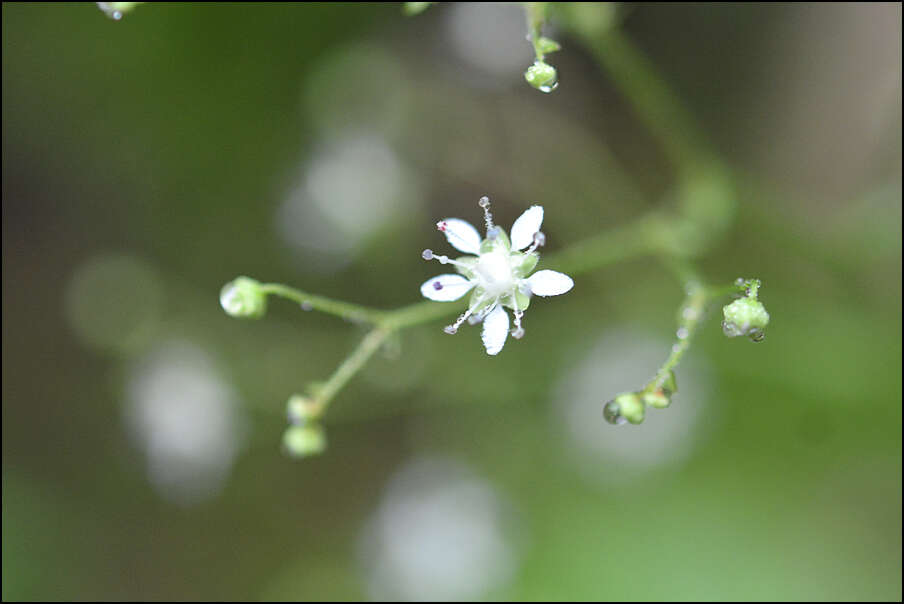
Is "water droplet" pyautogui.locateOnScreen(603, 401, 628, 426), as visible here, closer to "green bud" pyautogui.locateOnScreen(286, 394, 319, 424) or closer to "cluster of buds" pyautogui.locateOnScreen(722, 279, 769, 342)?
"cluster of buds" pyautogui.locateOnScreen(722, 279, 769, 342)

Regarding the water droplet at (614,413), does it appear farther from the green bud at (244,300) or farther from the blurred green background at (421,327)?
the blurred green background at (421,327)

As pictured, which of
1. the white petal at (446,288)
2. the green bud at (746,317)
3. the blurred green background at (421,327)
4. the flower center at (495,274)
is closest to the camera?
the green bud at (746,317)

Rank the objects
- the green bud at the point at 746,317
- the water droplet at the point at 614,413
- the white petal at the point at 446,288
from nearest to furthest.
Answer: the green bud at the point at 746,317 → the water droplet at the point at 614,413 → the white petal at the point at 446,288

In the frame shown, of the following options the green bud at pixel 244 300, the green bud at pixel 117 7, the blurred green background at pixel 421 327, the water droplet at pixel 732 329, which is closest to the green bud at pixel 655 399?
the water droplet at pixel 732 329

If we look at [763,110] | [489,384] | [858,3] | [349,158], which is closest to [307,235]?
[349,158]

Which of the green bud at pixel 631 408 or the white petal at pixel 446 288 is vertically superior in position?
the white petal at pixel 446 288

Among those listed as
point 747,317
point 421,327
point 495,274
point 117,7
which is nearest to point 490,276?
point 495,274
